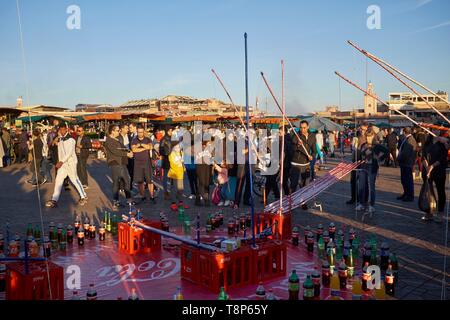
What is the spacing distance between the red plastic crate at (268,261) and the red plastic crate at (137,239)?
7.05ft

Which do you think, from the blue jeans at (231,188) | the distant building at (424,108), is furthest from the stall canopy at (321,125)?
the blue jeans at (231,188)

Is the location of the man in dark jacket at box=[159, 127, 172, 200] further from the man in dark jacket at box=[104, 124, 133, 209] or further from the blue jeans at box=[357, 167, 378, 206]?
the blue jeans at box=[357, 167, 378, 206]

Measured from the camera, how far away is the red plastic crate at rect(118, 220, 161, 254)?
7.10 meters

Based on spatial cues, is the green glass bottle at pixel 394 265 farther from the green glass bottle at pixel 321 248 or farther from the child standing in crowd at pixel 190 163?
the child standing in crowd at pixel 190 163

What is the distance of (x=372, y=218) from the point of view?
9.66 meters

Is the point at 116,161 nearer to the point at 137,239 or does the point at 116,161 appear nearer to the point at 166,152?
the point at 166,152

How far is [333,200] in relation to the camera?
477 inches

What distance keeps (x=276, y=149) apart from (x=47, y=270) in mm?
7618

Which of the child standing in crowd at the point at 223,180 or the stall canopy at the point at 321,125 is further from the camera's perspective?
the stall canopy at the point at 321,125

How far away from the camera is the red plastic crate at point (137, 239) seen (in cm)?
710

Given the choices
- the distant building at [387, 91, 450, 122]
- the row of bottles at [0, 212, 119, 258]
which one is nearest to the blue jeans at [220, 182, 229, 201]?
the row of bottles at [0, 212, 119, 258]

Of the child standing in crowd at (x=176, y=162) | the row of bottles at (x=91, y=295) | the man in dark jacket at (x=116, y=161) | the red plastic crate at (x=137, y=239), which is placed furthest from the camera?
the child standing in crowd at (x=176, y=162)

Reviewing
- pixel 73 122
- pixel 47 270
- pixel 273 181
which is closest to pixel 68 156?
pixel 273 181

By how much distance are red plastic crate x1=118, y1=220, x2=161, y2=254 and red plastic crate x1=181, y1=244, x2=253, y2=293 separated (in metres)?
1.45
